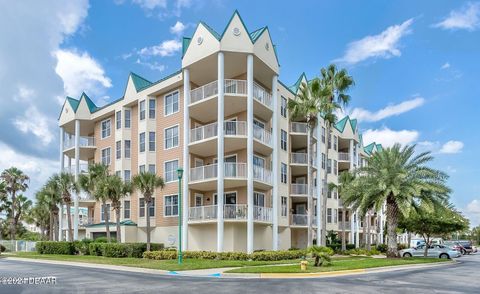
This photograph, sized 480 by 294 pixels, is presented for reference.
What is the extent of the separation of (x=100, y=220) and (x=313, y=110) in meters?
25.3

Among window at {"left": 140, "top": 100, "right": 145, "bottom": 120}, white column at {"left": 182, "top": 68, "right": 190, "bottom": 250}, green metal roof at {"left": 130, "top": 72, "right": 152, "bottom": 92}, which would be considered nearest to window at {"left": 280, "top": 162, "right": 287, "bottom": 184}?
white column at {"left": 182, "top": 68, "right": 190, "bottom": 250}

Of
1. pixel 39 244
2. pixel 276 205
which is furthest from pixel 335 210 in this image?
pixel 39 244

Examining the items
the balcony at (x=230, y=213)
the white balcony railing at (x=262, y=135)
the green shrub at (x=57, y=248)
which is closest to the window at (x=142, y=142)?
the balcony at (x=230, y=213)

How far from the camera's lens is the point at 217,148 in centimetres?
3531

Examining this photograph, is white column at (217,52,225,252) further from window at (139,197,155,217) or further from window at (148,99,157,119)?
window at (148,99,157,119)

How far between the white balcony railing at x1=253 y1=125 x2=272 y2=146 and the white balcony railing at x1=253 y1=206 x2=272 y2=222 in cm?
534

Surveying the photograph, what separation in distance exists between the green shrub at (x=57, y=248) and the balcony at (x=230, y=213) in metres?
12.9

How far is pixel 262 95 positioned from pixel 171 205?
40.4ft

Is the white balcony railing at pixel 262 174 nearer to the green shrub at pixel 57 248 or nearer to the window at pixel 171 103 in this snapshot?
the window at pixel 171 103

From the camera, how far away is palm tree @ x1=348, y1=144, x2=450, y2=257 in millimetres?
33656

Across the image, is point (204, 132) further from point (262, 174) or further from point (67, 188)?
point (67, 188)

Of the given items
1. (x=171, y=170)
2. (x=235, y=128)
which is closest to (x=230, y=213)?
(x=235, y=128)

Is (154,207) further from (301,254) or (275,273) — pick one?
(275,273)

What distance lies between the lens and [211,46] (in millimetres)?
33938
